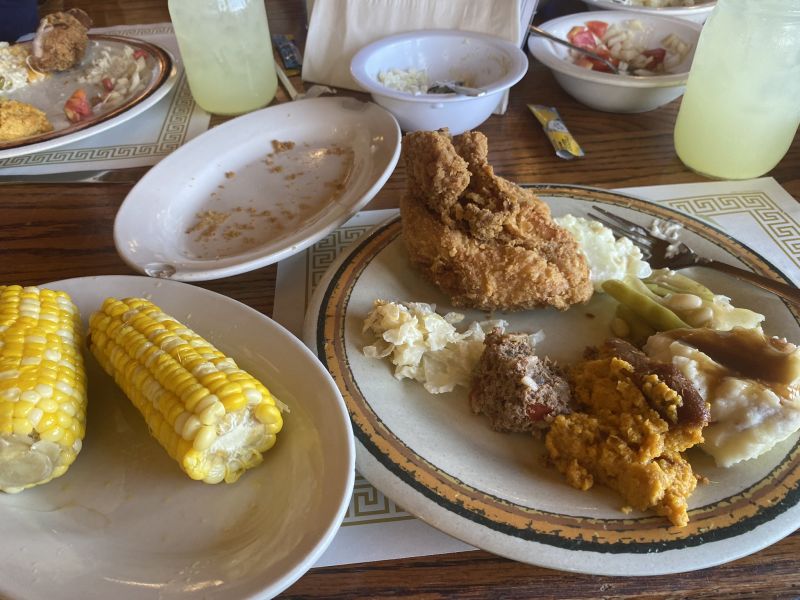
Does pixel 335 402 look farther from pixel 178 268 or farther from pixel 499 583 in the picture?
pixel 178 268

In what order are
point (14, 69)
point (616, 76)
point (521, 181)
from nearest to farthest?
point (521, 181) < point (616, 76) < point (14, 69)

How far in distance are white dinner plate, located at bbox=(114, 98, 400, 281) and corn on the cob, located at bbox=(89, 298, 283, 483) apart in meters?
0.23

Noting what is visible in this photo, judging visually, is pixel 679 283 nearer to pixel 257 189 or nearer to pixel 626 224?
pixel 626 224

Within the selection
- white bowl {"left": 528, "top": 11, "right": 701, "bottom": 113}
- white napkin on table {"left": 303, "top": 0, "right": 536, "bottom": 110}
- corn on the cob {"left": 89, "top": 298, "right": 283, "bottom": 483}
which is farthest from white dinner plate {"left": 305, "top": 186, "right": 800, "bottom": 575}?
white napkin on table {"left": 303, "top": 0, "right": 536, "bottom": 110}

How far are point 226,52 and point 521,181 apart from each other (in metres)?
1.07

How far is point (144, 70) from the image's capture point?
2.07 m

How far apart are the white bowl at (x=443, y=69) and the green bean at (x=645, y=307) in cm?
74

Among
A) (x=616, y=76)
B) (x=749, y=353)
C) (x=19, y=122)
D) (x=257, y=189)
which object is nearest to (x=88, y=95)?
(x=19, y=122)

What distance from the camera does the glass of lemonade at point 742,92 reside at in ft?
4.23

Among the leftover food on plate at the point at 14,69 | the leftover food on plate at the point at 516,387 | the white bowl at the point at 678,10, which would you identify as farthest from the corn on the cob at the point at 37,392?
the white bowl at the point at 678,10

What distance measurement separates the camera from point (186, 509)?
2.51ft

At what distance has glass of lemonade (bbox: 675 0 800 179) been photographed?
1289 millimetres

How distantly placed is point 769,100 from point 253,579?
5.27 feet

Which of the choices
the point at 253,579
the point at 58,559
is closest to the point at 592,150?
the point at 253,579
